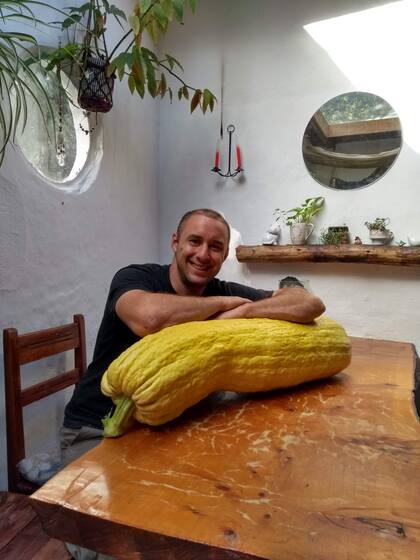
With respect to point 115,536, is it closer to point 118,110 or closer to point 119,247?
point 119,247

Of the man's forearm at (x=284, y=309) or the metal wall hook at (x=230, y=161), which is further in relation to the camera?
the metal wall hook at (x=230, y=161)

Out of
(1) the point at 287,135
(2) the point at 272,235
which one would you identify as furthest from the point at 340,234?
(1) the point at 287,135

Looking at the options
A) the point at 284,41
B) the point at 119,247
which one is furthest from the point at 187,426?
the point at 284,41

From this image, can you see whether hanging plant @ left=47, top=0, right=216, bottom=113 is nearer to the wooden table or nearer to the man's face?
the man's face

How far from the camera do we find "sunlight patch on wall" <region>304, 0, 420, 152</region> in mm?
Result: 1951

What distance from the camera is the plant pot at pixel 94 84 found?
1550 millimetres

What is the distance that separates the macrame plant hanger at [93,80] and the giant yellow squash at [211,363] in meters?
1.35

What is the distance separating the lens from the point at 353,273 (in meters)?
2.06

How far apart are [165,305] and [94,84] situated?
4.27 feet

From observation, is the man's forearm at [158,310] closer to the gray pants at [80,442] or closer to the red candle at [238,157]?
the gray pants at [80,442]

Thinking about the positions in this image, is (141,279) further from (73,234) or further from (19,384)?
(73,234)

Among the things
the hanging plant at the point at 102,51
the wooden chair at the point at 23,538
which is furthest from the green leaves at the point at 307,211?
the wooden chair at the point at 23,538

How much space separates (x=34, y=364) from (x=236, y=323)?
1.08 m

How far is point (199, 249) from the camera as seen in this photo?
Result: 44.4 inches
